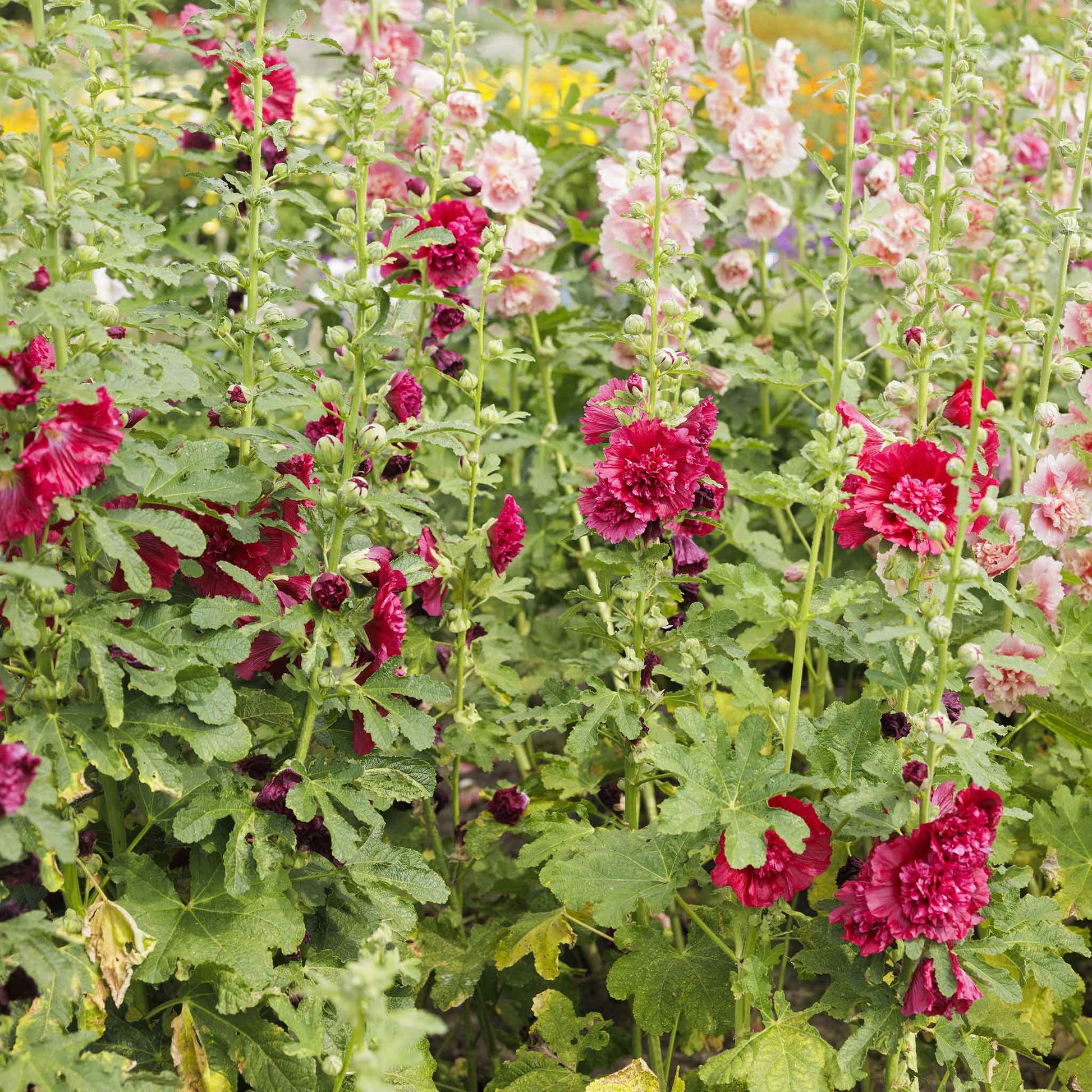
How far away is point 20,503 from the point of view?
63.4 inches

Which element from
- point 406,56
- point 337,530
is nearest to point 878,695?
point 337,530

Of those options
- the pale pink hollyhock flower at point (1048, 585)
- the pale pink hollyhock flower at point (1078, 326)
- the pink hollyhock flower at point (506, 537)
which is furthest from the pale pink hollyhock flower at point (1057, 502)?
the pink hollyhock flower at point (506, 537)

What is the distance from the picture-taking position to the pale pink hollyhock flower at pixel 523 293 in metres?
3.04

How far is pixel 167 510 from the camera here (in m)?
1.82

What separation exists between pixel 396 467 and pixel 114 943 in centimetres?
89

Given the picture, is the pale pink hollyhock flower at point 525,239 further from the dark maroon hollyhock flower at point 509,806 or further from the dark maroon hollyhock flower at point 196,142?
the dark maroon hollyhock flower at point 509,806

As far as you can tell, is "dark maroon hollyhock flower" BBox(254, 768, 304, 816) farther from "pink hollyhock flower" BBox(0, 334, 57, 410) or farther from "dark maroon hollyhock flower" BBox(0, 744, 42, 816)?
"pink hollyhock flower" BBox(0, 334, 57, 410)

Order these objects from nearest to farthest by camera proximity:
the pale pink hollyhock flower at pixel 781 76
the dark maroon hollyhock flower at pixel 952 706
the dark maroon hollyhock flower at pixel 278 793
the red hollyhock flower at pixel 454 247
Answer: the dark maroon hollyhock flower at pixel 278 793 → the dark maroon hollyhock flower at pixel 952 706 → the red hollyhock flower at pixel 454 247 → the pale pink hollyhock flower at pixel 781 76

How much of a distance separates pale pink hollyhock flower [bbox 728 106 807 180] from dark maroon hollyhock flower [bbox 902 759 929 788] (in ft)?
6.71

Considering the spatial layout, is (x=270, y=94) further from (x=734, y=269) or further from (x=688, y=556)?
(x=734, y=269)

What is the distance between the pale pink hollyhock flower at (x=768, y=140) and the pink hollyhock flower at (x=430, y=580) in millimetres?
1651

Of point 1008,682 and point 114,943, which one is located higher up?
point 1008,682

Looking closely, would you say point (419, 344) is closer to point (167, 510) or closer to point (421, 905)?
point (167, 510)

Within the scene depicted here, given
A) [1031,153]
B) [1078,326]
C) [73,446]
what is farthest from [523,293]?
[1031,153]
